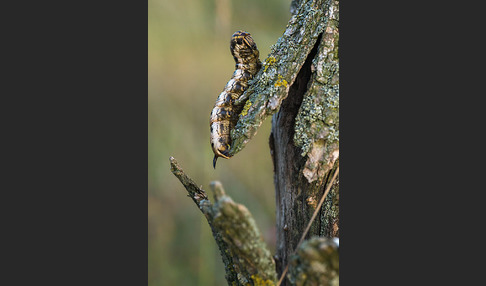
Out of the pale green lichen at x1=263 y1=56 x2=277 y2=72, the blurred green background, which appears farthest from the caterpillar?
the blurred green background

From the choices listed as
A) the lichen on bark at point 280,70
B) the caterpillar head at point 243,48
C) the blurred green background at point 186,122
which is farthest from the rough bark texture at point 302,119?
the blurred green background at point 186,122

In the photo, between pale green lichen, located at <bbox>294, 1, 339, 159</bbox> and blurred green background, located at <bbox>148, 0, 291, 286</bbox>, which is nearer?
pale green lichen, located at <bbox>294, 1, 339, 159</bbox>

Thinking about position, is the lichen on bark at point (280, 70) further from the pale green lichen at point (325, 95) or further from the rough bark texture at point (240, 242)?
the rough bark texture at point (240, 242)

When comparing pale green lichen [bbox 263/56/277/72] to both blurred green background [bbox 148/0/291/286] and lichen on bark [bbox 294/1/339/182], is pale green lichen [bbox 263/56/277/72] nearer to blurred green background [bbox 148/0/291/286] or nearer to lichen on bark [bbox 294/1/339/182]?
lichen on bark [bbox 294/1/339/182]

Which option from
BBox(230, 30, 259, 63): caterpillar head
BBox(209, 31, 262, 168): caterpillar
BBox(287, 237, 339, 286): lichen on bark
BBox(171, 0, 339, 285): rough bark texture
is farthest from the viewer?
BBox(230, 30, 259, 63): caterpillar head

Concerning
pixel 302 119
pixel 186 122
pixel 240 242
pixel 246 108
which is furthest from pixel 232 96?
pixel 240 242
